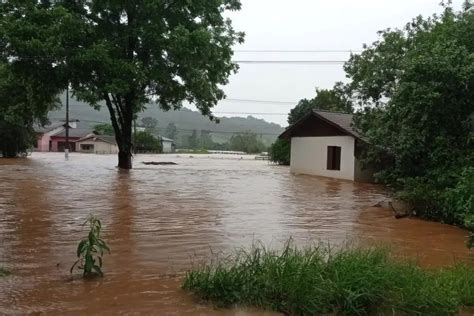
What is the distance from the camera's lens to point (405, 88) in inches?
572

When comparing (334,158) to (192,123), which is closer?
(334,158)

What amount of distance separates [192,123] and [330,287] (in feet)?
442

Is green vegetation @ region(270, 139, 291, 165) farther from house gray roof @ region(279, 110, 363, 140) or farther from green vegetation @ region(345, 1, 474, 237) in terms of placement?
green vegetation @ region(345, 1, 474, 237)

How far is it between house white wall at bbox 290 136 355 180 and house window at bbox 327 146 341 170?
237 mm

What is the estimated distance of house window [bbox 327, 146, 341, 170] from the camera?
98.1 feet

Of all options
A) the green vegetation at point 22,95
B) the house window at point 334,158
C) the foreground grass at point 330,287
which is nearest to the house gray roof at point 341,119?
the house window at point 334,158

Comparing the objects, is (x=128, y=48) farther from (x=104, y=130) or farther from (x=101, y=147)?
(x=104, y=130)

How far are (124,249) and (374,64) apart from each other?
16.3 m

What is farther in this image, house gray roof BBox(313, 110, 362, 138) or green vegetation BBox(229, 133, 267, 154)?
green vegetation BBox(229, 133, 267, 154)

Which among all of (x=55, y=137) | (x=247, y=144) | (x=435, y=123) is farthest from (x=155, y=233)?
(x=247, y=144)

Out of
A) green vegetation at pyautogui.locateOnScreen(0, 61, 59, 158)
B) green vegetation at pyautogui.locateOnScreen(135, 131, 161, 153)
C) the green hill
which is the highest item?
the green hill

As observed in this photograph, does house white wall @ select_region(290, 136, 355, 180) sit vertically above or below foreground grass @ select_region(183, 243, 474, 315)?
above

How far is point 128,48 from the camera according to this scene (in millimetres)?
27984

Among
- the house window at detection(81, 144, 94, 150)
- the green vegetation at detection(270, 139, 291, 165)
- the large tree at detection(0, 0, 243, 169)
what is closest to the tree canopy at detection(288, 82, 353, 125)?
the green vegetation at detection(270, 139, 291, 165)
